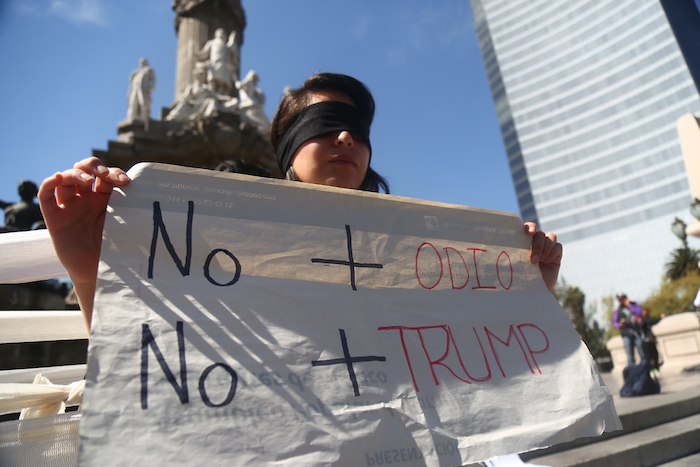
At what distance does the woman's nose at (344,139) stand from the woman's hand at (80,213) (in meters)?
0.74

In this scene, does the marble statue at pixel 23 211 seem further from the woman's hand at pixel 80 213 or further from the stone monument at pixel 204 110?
the woman's hand at pixel 80 213

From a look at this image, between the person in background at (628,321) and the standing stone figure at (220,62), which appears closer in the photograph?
the person in background at (628,321)

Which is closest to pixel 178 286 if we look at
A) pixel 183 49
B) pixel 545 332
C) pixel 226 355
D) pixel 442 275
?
pixel 226 355

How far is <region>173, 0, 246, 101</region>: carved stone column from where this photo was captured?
14405 millimetres

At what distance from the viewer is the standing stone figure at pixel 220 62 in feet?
44.9

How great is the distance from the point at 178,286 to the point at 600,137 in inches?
3580

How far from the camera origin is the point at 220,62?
13.7 metres

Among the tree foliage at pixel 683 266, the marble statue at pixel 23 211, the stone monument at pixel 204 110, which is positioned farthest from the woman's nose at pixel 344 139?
the tree foliage at pixel 683 266

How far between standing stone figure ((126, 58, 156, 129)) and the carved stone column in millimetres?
820

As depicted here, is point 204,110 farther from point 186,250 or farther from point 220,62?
point 186,250

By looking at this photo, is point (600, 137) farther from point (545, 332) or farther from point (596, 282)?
point (545, 332)

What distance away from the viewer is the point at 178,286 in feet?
3.22

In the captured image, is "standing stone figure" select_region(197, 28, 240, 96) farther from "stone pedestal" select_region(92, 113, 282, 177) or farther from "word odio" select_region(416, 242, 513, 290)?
"word odio" select_region(416, 242, 513, 290)

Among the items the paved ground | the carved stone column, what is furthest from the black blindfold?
the carved stone column
